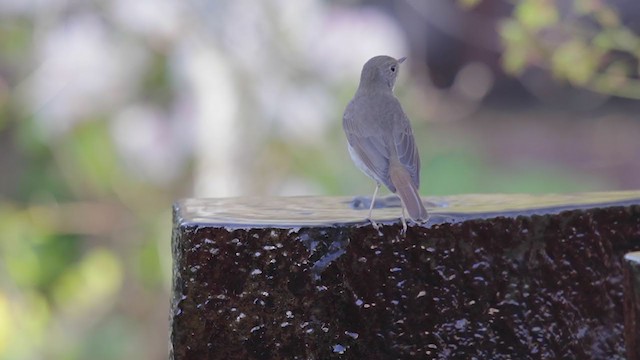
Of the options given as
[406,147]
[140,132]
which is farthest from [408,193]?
[140,132]

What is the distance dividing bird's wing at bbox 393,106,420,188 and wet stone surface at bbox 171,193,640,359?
11cm

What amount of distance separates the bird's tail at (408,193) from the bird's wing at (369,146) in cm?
2

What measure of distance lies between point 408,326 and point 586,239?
16.3 inches

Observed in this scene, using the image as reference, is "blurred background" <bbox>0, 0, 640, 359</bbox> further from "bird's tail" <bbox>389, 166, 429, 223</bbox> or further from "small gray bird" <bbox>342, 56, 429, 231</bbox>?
"bird's tail" <bbox>389, 166, 429, 223</bbox>

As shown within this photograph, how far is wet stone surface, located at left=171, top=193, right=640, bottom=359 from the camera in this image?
1839mm

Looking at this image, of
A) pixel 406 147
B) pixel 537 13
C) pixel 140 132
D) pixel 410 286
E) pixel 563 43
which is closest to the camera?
pixel 410 286

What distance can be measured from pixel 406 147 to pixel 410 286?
0.33 meters

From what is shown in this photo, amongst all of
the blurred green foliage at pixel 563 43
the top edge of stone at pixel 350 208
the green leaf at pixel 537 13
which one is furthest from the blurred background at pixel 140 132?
the top edge of stone at pixel 350 208

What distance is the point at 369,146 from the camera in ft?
7.11

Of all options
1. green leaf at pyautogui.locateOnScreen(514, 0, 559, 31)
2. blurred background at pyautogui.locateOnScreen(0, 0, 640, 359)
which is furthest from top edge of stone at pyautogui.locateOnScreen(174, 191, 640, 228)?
blurred background at pyautogui.locateOnScreen(0, 0, 640, 359)

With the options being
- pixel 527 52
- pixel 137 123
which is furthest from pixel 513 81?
pixel 527 52

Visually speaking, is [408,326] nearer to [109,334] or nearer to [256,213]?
[256,213]

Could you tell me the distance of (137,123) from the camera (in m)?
4.38

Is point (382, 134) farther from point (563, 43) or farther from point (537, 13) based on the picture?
point (563, 43)
